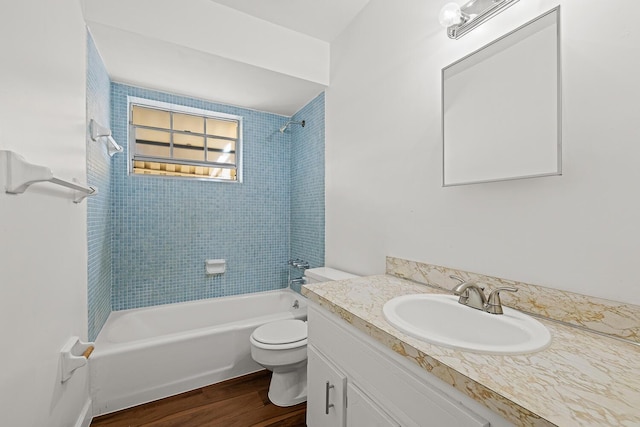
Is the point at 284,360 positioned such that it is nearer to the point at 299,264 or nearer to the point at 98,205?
the point at 299,264

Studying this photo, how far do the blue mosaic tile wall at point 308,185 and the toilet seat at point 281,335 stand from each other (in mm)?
626

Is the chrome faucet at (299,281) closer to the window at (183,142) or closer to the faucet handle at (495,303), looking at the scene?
the window at (183,142)

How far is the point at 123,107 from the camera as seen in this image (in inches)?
90.3

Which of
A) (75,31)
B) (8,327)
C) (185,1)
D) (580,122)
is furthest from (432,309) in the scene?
(185,1)

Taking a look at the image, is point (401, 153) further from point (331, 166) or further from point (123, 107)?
point (123, 107)

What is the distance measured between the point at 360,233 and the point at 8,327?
66.3 inches

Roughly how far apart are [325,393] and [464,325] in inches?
25.5

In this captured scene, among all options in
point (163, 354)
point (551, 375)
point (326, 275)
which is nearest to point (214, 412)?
point (163, 354)

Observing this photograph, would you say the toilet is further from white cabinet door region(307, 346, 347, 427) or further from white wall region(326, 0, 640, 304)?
white wall region(326, 0, 640, 304)

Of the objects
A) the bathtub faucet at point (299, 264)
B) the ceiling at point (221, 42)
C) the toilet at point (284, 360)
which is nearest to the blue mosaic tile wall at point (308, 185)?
the bathtub faucet at point (299, 264)

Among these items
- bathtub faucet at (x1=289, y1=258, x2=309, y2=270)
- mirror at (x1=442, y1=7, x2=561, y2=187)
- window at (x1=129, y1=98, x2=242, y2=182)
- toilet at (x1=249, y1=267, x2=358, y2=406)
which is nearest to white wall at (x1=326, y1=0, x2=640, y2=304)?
mirror at (x1=442, y1=7, x2=561, y2=187)

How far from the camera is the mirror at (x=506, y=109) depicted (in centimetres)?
95

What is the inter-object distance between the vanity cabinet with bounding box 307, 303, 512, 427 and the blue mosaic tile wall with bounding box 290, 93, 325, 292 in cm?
126

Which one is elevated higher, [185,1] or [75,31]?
Result: [185,1]
